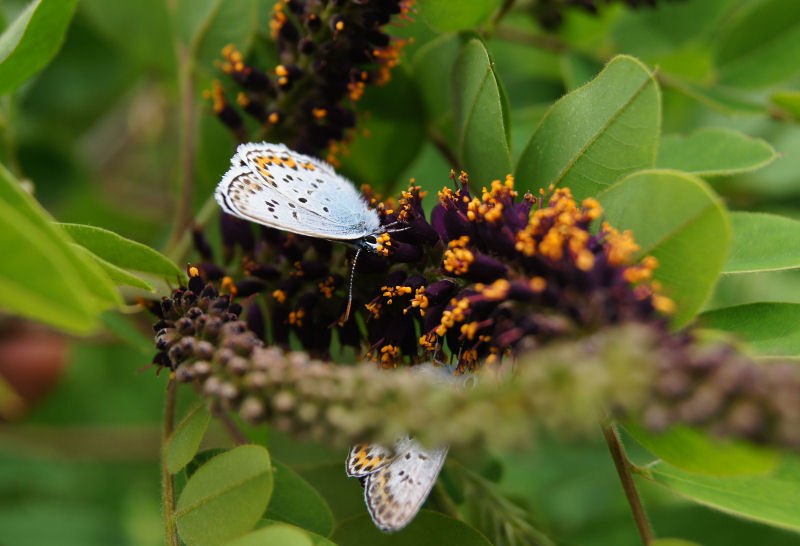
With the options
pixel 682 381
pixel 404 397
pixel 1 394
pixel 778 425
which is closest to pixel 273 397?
pixel 404 397

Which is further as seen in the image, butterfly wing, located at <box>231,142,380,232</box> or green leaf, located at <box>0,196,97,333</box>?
butterfly wing, located at <box>231,142,380,232</box>

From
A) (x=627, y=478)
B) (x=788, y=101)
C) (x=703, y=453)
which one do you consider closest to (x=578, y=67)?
(x=788, y=101)

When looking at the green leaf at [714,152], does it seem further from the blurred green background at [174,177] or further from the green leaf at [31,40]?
the green leaf at [31,40]

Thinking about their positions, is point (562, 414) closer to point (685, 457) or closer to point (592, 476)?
point (685, 457)

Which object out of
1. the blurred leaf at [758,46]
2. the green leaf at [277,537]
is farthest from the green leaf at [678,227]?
the blurred leaf at [758,46]

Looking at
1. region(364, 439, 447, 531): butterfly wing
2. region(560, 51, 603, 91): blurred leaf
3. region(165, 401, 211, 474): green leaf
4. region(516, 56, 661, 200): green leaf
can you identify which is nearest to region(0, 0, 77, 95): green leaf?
region(165, 401, 211, 474): green leaf

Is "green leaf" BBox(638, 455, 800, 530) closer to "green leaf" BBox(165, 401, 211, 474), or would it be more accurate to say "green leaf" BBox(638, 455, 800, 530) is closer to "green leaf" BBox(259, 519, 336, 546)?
"green leaf" BBox(259, 519, 336, 546)

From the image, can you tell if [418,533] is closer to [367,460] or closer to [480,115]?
[367,460]
